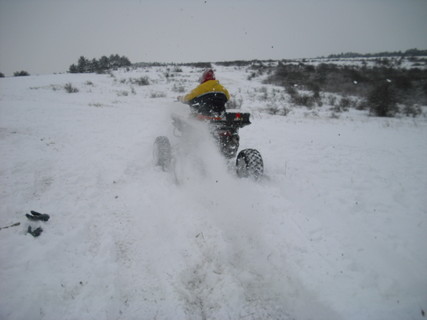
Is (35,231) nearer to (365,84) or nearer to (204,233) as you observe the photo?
(204,233)

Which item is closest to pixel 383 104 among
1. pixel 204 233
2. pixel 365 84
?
pixel 365 84

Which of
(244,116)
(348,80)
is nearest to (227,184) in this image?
(244,116)

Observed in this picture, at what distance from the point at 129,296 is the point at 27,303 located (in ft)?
2.91

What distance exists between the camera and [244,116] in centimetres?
438

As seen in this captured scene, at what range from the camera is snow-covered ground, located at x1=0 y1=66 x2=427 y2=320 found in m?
2.27

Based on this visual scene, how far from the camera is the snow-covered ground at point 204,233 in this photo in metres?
2.27

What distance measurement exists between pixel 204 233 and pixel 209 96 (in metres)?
2.68

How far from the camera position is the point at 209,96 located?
15.1ft

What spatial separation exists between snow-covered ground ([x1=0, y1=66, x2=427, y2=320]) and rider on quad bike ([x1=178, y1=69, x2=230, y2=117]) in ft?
1.88

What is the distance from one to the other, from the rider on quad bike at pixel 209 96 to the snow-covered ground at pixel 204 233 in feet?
1.88

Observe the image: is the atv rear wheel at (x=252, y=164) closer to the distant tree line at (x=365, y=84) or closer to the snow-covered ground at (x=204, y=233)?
the snow-covered ground at (x=204, y=233)

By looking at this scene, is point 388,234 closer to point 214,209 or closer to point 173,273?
point 214,209

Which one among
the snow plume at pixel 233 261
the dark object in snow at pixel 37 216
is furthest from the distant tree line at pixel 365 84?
the dark object in snow at pixel 37 216

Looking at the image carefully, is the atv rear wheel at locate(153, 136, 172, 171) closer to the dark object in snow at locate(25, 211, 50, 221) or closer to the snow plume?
the snow plume
